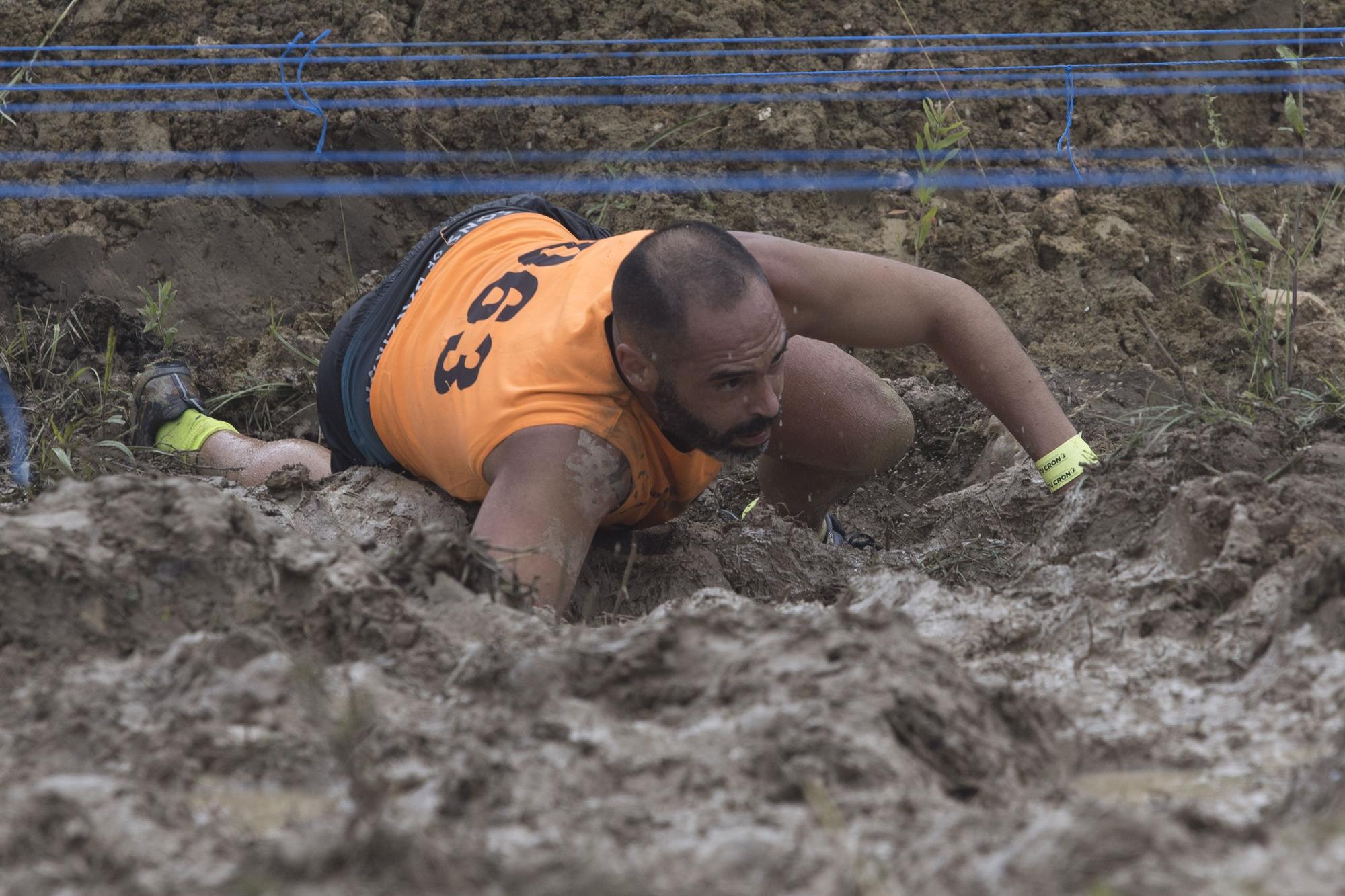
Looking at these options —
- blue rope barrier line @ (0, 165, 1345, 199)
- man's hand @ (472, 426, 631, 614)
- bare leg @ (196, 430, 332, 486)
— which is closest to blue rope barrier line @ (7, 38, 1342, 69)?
blue rope barrier line @ (0, 165, 1345, 199)

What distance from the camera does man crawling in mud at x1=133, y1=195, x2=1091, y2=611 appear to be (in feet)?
8.79

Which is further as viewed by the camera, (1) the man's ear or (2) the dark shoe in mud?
(2) the dark shoe in mud

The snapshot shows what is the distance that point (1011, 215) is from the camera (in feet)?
15.3

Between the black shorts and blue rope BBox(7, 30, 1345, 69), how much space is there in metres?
1.59

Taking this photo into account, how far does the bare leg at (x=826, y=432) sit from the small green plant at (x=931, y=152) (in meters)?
0.95

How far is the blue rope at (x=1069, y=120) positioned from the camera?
15.5ft

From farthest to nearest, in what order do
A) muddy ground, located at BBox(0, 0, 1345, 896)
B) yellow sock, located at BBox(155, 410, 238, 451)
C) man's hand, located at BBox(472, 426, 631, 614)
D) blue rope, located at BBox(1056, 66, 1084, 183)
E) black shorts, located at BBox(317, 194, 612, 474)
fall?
blue rope, located at BBox(1056, 66, 1084, 183)
yellow sock, located at BBox(155, 410, 238, 451)
black shorts, located at BBox(317, 194, 612, 474)
man's hand, located at BBox(472, 426, 631, 614)
muddy ground, located at BBox(0, 0, 1345, 896)

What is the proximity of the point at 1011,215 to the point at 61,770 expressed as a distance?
388cm

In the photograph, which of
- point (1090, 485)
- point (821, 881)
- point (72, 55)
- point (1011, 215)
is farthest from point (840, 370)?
point (72, 55)

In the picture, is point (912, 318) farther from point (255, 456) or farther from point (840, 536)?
point (255, 456)

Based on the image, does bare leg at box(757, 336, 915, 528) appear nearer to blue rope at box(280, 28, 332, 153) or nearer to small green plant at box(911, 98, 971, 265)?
small green plant at box(911, 98, 971, 265)

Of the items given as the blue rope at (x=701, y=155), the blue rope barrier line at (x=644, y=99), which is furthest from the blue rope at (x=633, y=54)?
the blue rope at (x=701, y=155)

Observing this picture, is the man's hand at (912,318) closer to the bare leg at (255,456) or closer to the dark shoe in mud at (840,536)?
the dark shoe in mud at (840,536)

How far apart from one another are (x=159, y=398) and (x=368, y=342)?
3.10 feet
